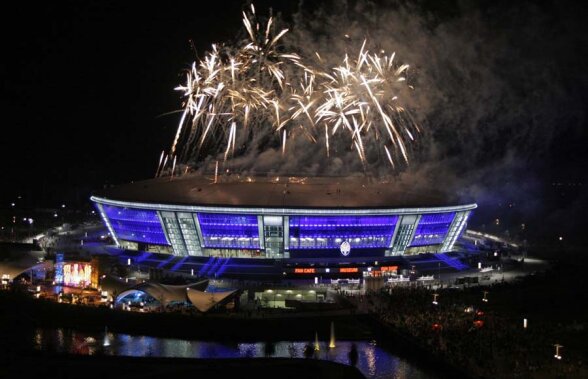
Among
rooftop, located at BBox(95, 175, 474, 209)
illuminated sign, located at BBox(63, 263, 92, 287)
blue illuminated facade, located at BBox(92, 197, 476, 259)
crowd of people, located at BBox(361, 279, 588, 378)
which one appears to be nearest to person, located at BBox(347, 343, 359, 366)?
crowd of people, located at BBox(361, 279, 588, 378)

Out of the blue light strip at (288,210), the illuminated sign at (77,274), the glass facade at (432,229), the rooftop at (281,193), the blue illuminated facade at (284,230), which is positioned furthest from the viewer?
the glass facade at (432,229)

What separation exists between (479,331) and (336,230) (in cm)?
1822

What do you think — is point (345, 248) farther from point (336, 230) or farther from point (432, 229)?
point (432, 229)

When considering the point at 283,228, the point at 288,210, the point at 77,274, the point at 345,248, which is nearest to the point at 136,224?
the point at 283,228

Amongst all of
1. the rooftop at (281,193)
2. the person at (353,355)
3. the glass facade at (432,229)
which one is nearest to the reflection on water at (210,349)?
the person at (353,355)

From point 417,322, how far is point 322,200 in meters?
17.2

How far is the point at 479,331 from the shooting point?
30.7 meters

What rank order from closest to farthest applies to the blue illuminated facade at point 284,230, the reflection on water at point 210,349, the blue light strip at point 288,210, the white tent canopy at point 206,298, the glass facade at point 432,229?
the reflection on water at point 210,349 → the white tent canopy at point 206,298 → the blue light strip at point 288,210 → the blue illuminated facade at point 284,230 → the glass facade at point 432,229

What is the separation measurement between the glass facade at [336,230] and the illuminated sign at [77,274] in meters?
13.2

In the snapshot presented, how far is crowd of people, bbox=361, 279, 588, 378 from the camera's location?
2675 cm

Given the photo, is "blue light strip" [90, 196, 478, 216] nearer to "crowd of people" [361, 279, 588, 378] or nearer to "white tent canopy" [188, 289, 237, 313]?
A: "crowd of people" [361, 279, 588, 378]

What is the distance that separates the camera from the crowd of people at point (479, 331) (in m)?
26.8

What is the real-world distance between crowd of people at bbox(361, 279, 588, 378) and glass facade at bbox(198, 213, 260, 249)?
10.9 m

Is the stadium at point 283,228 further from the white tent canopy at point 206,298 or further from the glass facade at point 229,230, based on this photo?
the white tent canopy at point 206,298
